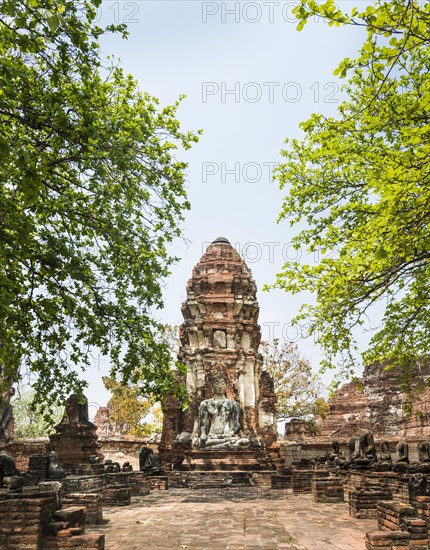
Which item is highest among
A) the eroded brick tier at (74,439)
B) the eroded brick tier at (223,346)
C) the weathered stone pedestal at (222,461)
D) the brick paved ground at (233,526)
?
the eroded brick tier at (223,346)

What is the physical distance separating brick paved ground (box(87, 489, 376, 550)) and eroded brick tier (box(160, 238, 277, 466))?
10.0 metres

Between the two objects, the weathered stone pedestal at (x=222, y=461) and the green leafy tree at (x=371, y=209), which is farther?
the weathered stone pedestal at (x=222, y=461)

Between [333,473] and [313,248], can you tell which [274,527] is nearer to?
[313,248]

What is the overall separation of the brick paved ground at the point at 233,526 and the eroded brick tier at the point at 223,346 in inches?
395

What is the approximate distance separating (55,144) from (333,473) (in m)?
13.0

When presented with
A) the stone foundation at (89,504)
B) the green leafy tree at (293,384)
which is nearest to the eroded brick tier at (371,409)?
the green leafy tree at (293,384)

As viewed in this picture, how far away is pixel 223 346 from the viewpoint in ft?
75.2

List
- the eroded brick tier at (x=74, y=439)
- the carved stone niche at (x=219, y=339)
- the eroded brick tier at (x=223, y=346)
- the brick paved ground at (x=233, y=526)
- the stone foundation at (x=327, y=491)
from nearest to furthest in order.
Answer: the brick paved ground at (x=233, y=526) < the stone foundation at (x=327, y=491) < the eroded brick tier at (x=74, y=439) < the eroded brick tier at (x=223, y=346) < the carved stone niche at (x=219, y=339)

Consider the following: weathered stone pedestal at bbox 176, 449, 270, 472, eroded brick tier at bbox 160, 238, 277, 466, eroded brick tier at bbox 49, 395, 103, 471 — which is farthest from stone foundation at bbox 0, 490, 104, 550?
eroded brick tier at bbox 160, 238, 277, 466

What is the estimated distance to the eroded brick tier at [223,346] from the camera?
22078 millimetres

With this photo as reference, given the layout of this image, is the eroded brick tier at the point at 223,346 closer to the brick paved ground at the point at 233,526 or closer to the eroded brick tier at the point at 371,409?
the eroded brick tier at the point at 371,409

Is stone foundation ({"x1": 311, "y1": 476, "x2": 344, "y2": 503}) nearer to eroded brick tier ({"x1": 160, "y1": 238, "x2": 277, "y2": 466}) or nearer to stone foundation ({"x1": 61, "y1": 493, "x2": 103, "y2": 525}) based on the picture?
stone foundation ({"x1": 61, "y1": 493, "x2": 103, "y2": 525})

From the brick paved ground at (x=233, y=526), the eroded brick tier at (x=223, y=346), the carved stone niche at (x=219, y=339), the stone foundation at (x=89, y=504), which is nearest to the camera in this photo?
the brick paved ground at (x=233, y=526)

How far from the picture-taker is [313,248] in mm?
11359
